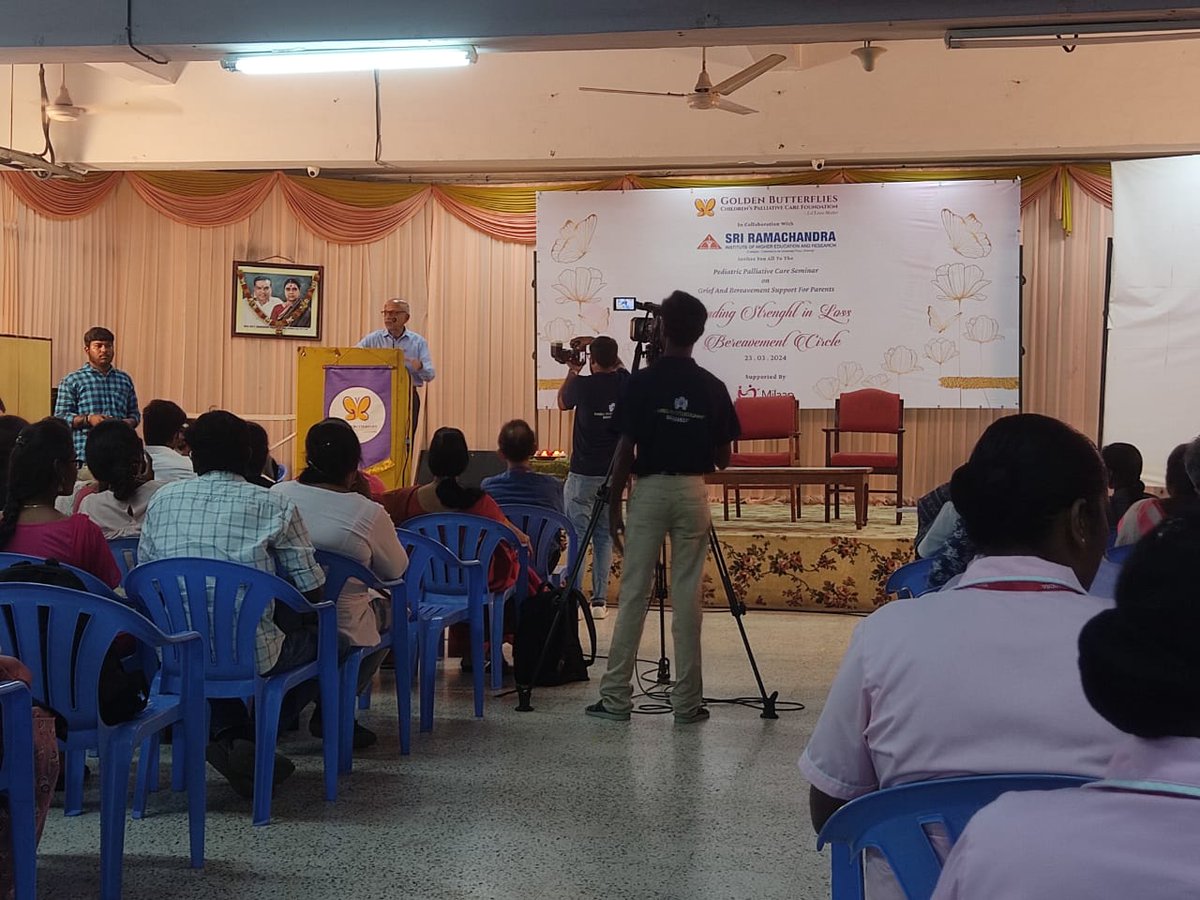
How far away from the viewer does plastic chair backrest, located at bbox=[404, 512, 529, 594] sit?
4.54 metres

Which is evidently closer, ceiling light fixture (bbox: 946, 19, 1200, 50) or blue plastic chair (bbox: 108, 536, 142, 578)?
blue plastic chair (bbox: 108, 536, 142, 578)

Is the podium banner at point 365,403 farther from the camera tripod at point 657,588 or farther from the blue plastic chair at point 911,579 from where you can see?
the blue plastic chair at point 911,579

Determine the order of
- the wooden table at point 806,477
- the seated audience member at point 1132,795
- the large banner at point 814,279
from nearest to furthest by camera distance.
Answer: the seated audience member at point 1132,795 → the wooden table at point 806,477 → the large banner at point 814,279

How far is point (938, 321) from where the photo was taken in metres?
9.36

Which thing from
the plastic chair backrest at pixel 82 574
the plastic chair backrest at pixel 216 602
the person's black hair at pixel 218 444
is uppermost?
the person's black hair at pixel 218 444

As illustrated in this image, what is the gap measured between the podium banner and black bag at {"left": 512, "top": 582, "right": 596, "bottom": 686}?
305 cm

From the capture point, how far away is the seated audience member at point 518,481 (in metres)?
5.40

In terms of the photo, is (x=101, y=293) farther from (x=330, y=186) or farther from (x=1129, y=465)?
(x=1129, y=465)

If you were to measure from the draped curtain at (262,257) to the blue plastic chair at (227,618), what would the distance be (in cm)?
706

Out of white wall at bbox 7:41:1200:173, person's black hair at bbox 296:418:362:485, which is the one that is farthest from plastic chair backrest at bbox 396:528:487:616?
white wall at bbox 7:41:1200:173

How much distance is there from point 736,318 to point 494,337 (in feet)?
6.97

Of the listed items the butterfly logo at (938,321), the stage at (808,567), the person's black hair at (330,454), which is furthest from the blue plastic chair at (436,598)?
the butterfly logo at (938,321)

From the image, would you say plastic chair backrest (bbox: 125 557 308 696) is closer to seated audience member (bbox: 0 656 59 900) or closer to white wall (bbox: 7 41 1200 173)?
seated audience member (bbox: 0 656 59 900)

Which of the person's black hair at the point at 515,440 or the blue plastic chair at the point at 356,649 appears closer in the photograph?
the blue plastic chair at the point at 356,649
